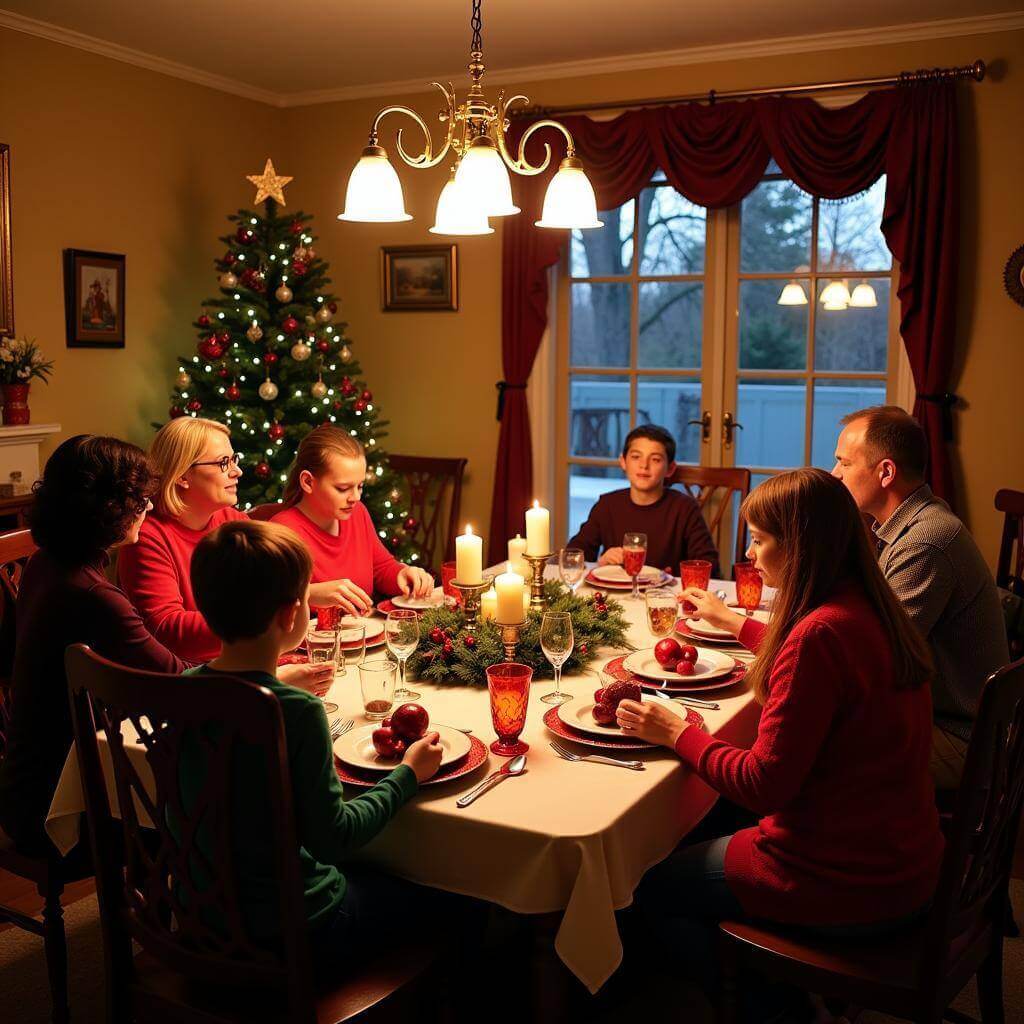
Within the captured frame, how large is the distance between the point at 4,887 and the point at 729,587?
2131 mm

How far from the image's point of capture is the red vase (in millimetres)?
4117

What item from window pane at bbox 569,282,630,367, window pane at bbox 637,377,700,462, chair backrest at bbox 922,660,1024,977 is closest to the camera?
chair backrest at bbox 922,660,1024,977

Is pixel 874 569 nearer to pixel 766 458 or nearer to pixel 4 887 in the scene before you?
pixel 4 887

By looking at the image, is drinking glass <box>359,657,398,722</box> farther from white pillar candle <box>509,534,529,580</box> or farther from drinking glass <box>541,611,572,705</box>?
white pillar candle <box>509,534,529,580</box>

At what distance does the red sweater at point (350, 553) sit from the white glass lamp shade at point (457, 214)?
0.93 metres

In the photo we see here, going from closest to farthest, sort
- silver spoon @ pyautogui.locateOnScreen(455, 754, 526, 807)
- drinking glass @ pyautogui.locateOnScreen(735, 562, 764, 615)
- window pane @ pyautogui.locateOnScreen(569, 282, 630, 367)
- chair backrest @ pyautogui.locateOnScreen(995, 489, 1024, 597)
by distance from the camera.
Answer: silver spoon @ pyautogui.locateOnScreen(455, 754, 526, 807) < drinking glass @ pyautogui.locateOnScreen(735, 562, 764, 615) < chair backrest @ pyautogui.locateOnScreen(995, 489, 1024, 597) < window pane @ pyautogui.locateOnScreen(569, 282, 630, 367)

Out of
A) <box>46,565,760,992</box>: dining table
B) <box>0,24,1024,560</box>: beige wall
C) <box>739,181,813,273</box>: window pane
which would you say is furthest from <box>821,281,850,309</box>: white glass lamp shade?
<box>46,565,760,992</box>: dining table

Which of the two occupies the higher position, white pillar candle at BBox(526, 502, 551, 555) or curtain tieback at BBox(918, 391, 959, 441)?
curtain tieback at BBox(918, 391, 959, 441)

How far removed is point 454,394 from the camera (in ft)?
17.6

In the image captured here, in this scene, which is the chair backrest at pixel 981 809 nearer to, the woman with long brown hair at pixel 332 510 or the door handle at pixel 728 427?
the woman with long brown hair at pixel 332 510

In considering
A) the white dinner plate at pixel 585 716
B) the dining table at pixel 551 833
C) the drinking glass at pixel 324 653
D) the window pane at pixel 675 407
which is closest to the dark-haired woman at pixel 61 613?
the dining table at pixel 551 833

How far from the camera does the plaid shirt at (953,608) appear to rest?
2211mm

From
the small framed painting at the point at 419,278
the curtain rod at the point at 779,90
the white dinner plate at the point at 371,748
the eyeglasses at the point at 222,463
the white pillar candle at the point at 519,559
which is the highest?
the curtain rod at the point at 779,90

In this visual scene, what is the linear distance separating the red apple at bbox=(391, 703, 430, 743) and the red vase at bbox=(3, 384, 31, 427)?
3.03m
